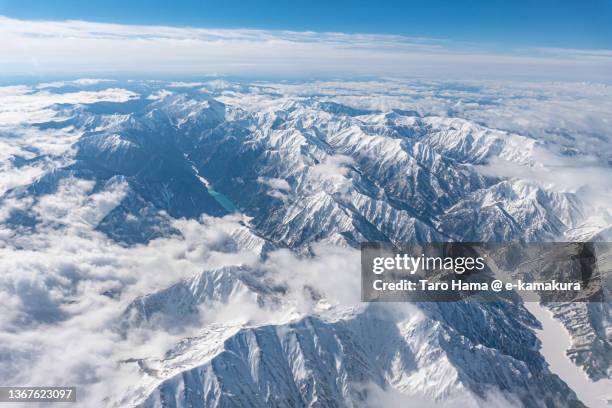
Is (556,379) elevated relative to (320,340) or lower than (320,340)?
lower

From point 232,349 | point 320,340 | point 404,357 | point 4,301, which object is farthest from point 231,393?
point 4,301

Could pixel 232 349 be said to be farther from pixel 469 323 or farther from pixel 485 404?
pixel 469 323

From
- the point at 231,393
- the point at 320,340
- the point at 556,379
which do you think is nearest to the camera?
the point at 231,393

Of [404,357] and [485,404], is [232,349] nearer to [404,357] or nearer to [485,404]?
[404,357]

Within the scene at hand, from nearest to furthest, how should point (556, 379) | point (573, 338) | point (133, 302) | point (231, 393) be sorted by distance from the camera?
point (231, 393), point (556, 379), point (133, 302), point (573, 338)

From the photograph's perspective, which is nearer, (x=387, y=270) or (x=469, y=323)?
(x=469, y=323)

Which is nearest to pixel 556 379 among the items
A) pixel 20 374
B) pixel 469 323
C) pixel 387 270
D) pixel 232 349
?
pixel 469 323

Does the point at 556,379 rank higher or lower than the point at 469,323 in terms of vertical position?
lower

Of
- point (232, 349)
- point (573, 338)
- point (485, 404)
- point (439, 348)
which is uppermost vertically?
point (232, 349)

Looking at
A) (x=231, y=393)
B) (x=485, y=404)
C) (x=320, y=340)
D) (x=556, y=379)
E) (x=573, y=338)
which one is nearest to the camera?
(x=231, y=393)
